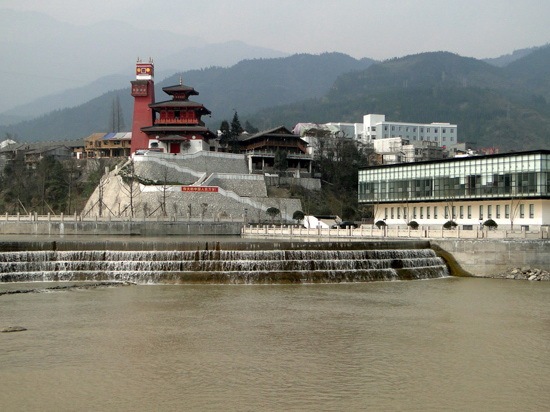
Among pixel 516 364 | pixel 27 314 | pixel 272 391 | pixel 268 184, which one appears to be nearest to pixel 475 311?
pixel 516 364

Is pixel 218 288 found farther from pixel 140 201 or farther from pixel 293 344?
pixel 140 201

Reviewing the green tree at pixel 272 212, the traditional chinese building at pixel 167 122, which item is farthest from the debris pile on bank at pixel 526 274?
the traditional chinese building at pixel 167 122

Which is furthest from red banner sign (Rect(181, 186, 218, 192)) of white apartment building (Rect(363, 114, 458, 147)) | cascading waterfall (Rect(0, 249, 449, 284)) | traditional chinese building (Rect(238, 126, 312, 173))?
white apartment building (Rect(363, 114, 458, 147))

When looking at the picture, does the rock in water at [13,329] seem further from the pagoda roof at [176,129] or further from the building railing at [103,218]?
the pagoda roof at [176,129]

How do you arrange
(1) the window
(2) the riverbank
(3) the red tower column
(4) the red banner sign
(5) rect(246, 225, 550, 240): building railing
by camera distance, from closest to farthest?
(2) the riverbank
(5) rect(246, 225, 550, 240): building railing
(1) the window
(4) the red banner sign
(3) the red tower column

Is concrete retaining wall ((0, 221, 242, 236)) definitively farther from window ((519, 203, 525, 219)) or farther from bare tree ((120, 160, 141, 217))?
window ((519, 203, 525, 219))

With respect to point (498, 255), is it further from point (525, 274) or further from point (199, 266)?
point (199, 266)

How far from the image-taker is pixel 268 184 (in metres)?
91.4

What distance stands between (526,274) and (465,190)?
67.3ft

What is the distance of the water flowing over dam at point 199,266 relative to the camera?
3694 centimetres

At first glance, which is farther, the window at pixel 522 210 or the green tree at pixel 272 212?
the green tree at pixel 272 212

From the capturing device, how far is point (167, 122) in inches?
3829

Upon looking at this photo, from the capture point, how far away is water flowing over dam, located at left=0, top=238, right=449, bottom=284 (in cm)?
3694

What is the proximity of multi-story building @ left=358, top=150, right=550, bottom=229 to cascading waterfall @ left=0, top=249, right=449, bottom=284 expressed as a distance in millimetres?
21344
